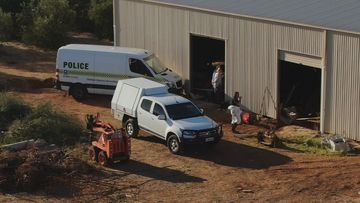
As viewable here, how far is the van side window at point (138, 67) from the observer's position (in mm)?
30344

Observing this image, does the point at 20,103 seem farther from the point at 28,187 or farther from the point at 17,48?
the point at 17,48

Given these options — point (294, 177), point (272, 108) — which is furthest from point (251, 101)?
point (294, 177)

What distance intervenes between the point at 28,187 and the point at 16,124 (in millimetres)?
4935

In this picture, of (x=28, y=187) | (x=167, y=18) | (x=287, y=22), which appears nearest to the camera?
(x=28, y=187)

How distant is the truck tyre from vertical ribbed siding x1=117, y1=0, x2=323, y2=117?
18.4ft

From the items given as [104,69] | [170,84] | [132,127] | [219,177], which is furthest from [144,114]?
[104,69]

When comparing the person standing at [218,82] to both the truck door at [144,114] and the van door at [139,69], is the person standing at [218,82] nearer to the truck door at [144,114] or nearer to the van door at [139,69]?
the van door at [139,69]

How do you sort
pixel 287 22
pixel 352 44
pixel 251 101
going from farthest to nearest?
pixel 251 101 → pixel 287 22 → pixel 352 44

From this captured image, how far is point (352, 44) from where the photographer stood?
2403 cm

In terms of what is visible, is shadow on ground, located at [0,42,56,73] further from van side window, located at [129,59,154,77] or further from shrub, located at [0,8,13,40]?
van side window, located at [129,59,154,77]

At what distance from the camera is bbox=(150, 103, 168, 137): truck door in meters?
23.8

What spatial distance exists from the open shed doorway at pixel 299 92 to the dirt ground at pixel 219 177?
1.79m

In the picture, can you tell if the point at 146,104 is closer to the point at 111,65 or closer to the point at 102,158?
the point at 102,158

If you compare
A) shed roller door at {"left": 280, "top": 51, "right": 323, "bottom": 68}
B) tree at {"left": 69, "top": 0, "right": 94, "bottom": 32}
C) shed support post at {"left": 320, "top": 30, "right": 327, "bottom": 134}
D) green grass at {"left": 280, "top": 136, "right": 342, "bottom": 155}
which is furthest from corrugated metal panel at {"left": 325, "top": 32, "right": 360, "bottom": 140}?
tree at {"left": 69, "top": 0, "right": 94, "bottom": 32}
